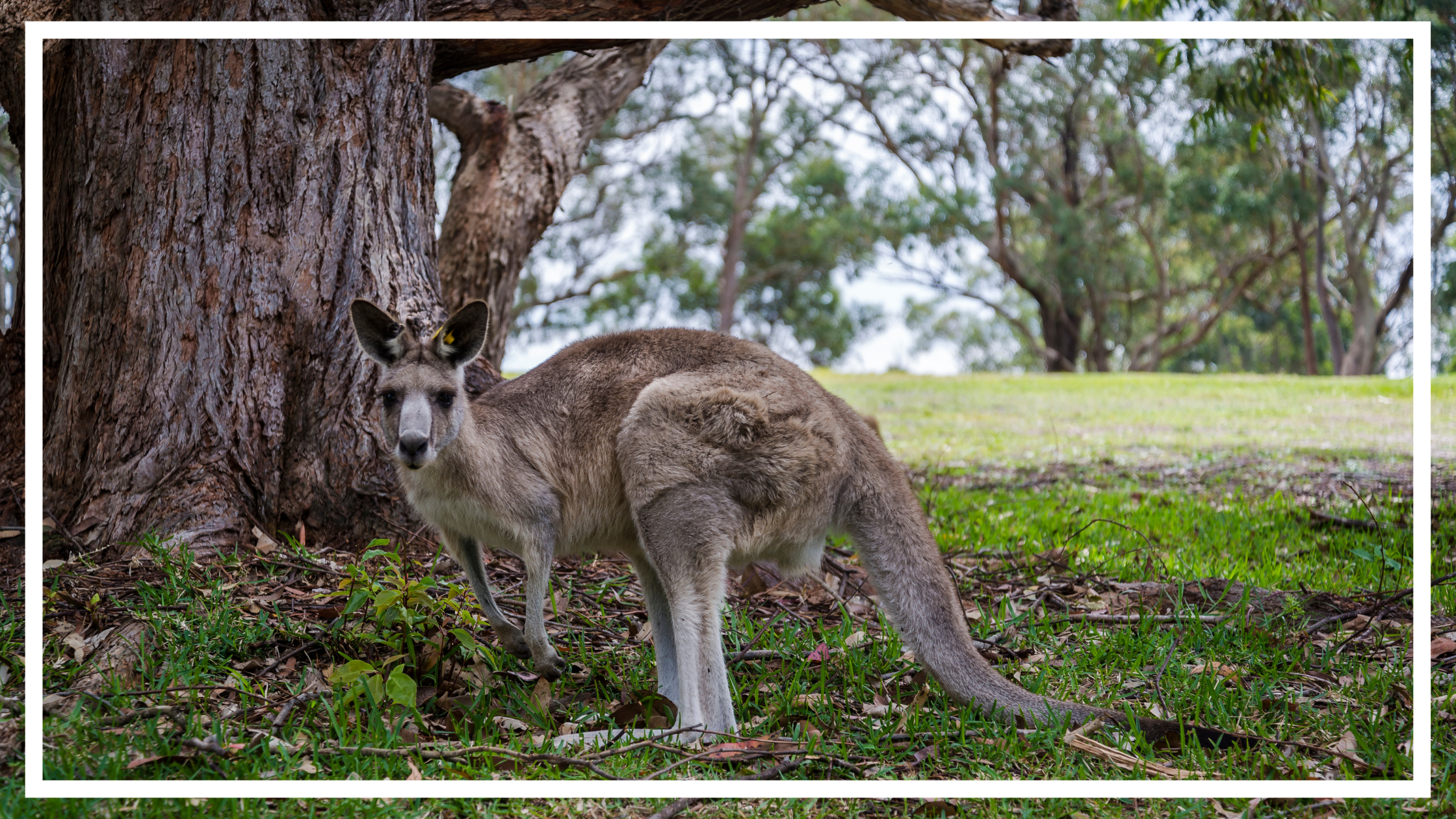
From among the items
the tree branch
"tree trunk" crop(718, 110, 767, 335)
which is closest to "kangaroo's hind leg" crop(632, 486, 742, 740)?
the tree branch

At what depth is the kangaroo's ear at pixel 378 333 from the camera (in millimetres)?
2824

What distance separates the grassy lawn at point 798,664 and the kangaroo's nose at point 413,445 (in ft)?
1.88

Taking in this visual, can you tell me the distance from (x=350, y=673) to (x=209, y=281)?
5.35 feet

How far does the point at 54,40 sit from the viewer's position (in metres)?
3.86

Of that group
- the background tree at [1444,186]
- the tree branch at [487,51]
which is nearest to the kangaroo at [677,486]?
the tree branch at [487,51]

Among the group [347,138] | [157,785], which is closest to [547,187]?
[347,138]

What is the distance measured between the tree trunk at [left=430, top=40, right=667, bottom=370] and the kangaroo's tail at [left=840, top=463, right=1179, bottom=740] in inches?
122

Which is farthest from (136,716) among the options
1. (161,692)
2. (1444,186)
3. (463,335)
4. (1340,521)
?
(1444,186)

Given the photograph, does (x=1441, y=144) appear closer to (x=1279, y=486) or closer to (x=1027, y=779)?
(x=1279, y=486)

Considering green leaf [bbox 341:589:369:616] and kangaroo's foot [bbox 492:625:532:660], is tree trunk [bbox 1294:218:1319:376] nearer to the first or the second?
kangaroo's foot [bbox 492:625:532:660]

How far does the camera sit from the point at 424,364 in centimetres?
290

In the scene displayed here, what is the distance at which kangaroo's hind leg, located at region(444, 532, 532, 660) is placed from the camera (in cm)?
309

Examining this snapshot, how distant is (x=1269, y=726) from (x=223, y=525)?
3377 millimetres

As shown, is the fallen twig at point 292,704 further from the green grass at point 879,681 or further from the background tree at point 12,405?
the background tree at point 12,405
